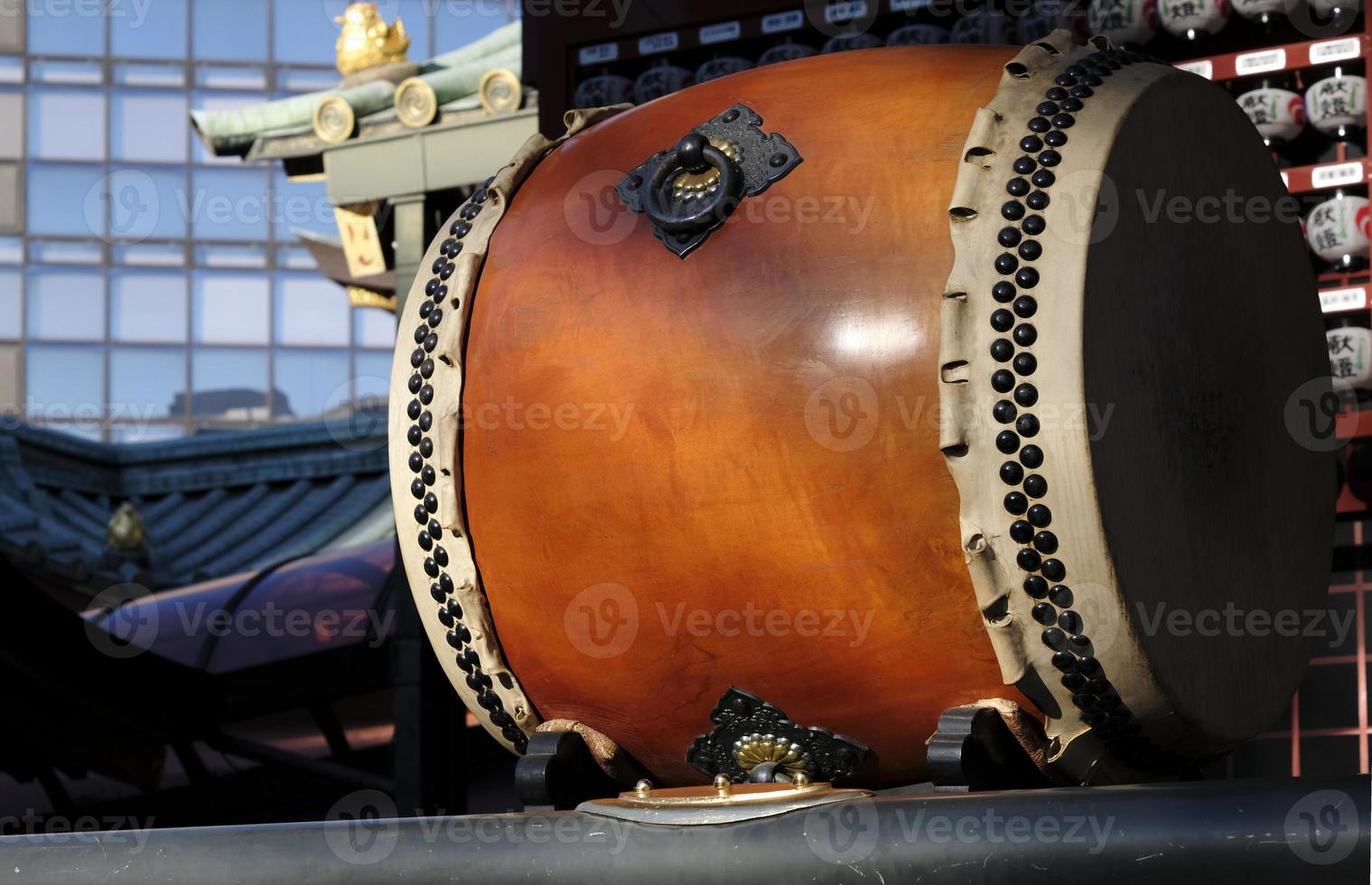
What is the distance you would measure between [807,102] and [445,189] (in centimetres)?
284

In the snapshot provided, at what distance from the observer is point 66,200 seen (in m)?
12.9

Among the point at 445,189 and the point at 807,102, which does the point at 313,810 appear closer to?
the point at 445,189

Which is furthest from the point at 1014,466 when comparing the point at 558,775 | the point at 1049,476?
the point at 558,775

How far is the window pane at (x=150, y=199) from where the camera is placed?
510 inches

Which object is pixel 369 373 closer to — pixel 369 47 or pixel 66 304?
pixel 66 304

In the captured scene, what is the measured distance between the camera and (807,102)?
1.74 m

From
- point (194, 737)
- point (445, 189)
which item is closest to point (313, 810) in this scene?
point (194, 737)

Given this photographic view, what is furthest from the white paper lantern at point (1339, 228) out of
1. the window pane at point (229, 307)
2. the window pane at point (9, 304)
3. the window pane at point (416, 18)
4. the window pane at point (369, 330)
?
the window pane at point (9, 304)

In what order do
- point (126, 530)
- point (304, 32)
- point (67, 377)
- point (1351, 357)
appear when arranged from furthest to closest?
point (304, 32), point (67, 377), point (126, 530), point (1351, 357)

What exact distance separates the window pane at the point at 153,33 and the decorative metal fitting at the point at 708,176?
12508 mm

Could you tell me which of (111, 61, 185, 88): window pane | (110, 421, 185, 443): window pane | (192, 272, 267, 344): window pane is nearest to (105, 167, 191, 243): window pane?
(192, 272, 267, 344): window pane

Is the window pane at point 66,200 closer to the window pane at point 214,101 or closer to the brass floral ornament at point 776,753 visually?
the window pane at point 214,101

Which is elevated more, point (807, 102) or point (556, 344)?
point (807, 102)

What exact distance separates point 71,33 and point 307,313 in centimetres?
296
